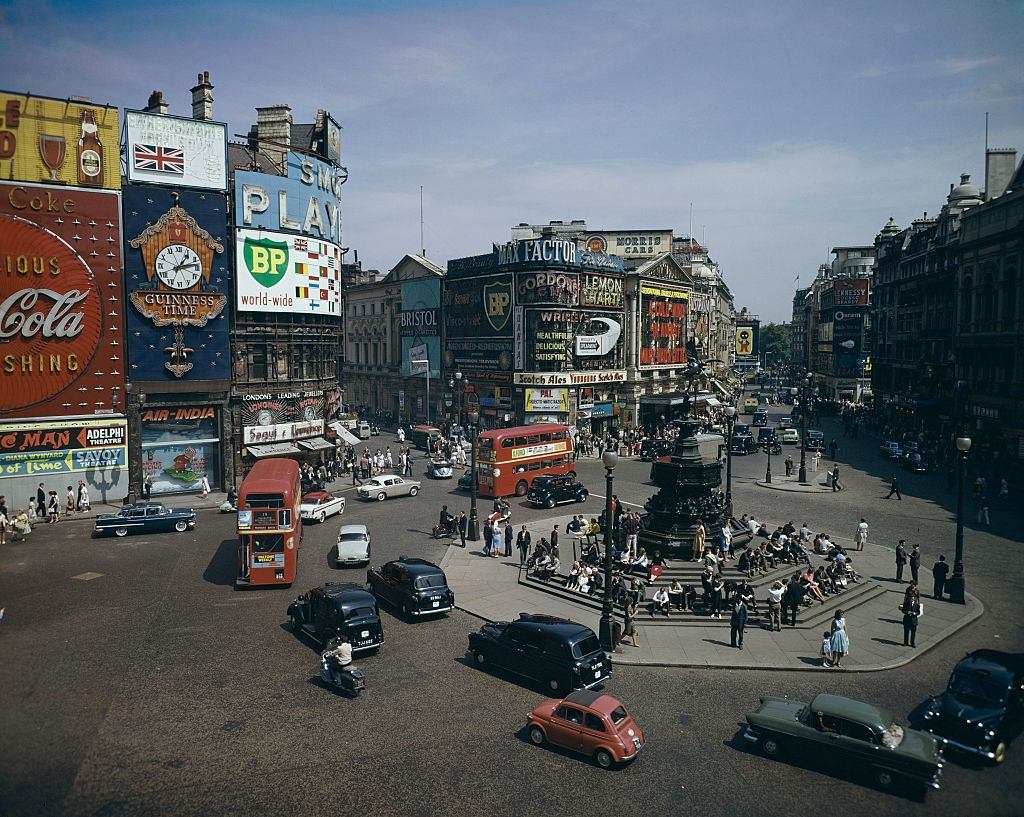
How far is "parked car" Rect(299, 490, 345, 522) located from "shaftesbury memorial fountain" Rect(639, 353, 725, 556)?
16.8 meters

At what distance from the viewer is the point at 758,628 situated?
22781 mm

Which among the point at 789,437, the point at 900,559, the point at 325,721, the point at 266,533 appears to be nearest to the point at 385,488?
the point at 266,533

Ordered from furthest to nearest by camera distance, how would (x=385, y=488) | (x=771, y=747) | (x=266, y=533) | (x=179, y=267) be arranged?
(x=385, y=488)
(x=179, y=267)
(x=266, y=533)
(x=771, y=747)

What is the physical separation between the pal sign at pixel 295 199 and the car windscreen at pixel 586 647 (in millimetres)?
35019

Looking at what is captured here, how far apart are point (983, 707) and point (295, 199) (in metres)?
43.5

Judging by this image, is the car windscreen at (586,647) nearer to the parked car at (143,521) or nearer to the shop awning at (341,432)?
the parked car at (143,521)

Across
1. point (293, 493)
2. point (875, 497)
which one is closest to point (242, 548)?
point (293, 493)

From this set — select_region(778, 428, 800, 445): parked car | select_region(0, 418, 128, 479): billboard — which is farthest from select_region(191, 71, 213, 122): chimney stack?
select_region(778, 428, 800, 445): parked car

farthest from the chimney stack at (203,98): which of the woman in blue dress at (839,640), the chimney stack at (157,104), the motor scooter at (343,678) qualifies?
the woman in blue dress at (839,640)

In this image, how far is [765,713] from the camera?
15102 millimetres

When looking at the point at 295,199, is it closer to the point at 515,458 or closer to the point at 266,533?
the point at 515,458

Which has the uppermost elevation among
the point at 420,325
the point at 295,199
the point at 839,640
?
the point at 295,199

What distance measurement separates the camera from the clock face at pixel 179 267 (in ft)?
132

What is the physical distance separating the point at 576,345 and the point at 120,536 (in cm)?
3993
